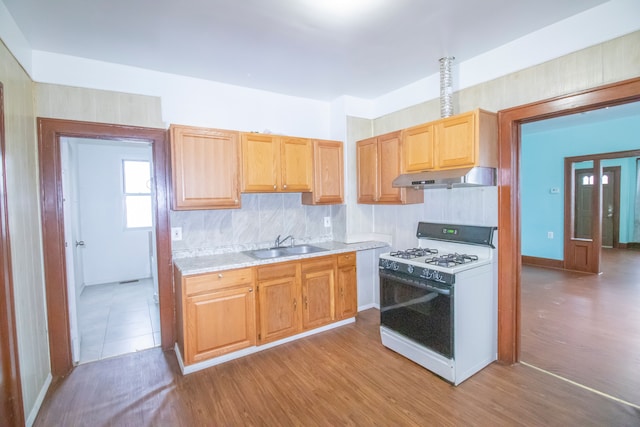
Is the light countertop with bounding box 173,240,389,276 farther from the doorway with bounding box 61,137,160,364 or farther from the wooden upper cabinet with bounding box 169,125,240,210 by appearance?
the doorway with bounding box 61,137,160,364

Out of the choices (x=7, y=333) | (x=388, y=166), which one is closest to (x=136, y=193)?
(x=7, y=333)

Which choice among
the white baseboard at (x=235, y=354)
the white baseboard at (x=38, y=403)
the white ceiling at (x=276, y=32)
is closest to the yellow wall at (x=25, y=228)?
the white baseboard at (x=38, y=403)

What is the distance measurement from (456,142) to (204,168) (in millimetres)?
2258

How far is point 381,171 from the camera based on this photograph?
134 inches

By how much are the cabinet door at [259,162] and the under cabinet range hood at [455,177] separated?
1312mm

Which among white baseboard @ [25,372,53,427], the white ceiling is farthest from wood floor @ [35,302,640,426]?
the white ceiling

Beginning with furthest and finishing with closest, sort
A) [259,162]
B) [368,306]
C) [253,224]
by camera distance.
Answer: [368,306]
[253,224]
[259,162]

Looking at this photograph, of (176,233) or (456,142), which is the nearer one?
(456,142)

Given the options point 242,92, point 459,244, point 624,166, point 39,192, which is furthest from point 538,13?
point 624,166

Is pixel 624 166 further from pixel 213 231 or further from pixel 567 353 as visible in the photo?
pixel 213 231

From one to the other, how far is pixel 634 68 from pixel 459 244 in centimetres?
171

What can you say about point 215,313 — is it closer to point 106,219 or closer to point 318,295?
point 318,295

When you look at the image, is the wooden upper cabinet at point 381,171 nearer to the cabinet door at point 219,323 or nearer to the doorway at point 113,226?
the cabinet door at point 219,323

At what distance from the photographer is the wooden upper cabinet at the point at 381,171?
319 cm
